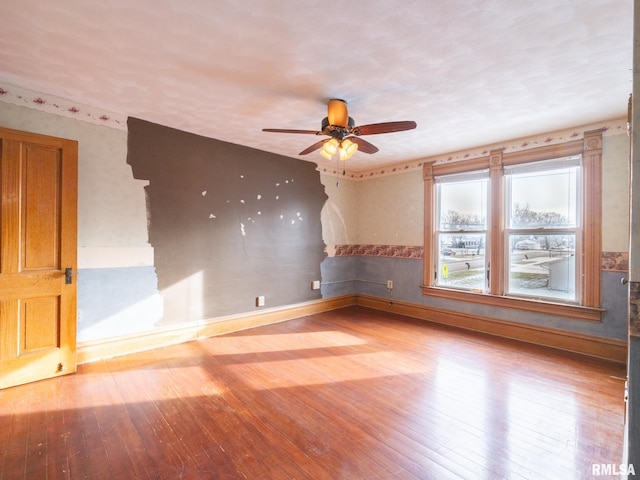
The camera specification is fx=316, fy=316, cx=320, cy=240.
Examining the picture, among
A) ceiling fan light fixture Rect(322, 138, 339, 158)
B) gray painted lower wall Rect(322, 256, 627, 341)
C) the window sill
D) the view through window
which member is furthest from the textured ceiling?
the window sill

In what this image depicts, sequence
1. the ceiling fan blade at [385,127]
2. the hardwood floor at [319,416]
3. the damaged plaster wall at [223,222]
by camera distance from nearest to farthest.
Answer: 1. the hardwood floor at [319,416]
2. the ceiling fan blade at [385,127]
3. the damaged plaster wall at [223,222]

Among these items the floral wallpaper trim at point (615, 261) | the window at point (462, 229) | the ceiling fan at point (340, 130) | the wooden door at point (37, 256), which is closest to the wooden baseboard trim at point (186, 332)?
the wooden door at point (37, 256)

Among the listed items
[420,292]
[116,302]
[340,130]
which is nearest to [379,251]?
[420,292]

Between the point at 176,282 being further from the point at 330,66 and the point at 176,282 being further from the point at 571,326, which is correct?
the point at 571,326

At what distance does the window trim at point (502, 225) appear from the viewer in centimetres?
341

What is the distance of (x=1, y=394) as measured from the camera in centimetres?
246

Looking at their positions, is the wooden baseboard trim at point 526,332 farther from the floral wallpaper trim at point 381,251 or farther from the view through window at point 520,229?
the floral wallpaper trim at point 381,251

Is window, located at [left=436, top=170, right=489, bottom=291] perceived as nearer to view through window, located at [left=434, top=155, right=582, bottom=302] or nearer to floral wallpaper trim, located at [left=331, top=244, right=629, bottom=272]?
view through window, located at [left=434, top=155, right=582, bottom=302]

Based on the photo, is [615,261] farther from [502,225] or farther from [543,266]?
[502,225]

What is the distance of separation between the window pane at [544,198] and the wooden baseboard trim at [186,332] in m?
3.15

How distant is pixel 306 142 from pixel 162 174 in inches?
70.6

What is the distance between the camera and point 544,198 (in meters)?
3.84

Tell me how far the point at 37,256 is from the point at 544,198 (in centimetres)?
530

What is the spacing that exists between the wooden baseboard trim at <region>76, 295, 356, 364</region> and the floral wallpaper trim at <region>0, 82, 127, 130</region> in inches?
86.5
